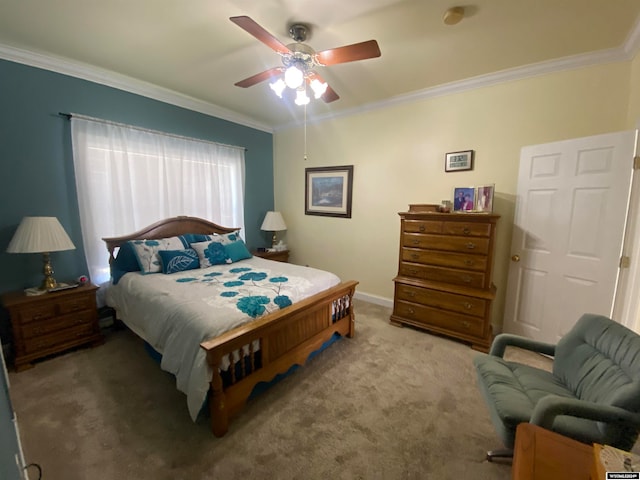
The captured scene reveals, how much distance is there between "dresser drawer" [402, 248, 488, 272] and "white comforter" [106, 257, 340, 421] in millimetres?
924

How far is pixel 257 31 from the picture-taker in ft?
5.21

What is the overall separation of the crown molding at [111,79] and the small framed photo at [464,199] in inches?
128

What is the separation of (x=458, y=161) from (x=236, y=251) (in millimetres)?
2892

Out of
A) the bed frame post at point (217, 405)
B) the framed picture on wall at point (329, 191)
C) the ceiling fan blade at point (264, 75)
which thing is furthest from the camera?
the framed picture on wall at point (329, 191)

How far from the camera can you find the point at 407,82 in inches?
115

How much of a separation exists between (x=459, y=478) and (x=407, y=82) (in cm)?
337

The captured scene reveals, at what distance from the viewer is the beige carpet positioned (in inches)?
57.5

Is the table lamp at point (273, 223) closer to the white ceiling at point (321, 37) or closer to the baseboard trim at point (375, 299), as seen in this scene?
the baseboard trim at point (375, 299)

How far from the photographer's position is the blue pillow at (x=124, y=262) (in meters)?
2.83

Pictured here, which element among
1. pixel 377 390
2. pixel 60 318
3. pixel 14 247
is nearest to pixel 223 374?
pixel 377 390

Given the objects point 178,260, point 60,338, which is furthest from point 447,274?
point 60,338

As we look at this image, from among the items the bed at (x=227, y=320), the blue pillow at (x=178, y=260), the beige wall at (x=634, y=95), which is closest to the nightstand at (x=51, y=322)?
the bed at (x=227, y=320)

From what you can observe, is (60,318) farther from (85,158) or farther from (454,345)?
(454,345)

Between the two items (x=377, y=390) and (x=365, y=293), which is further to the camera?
(x=365, y=293)
